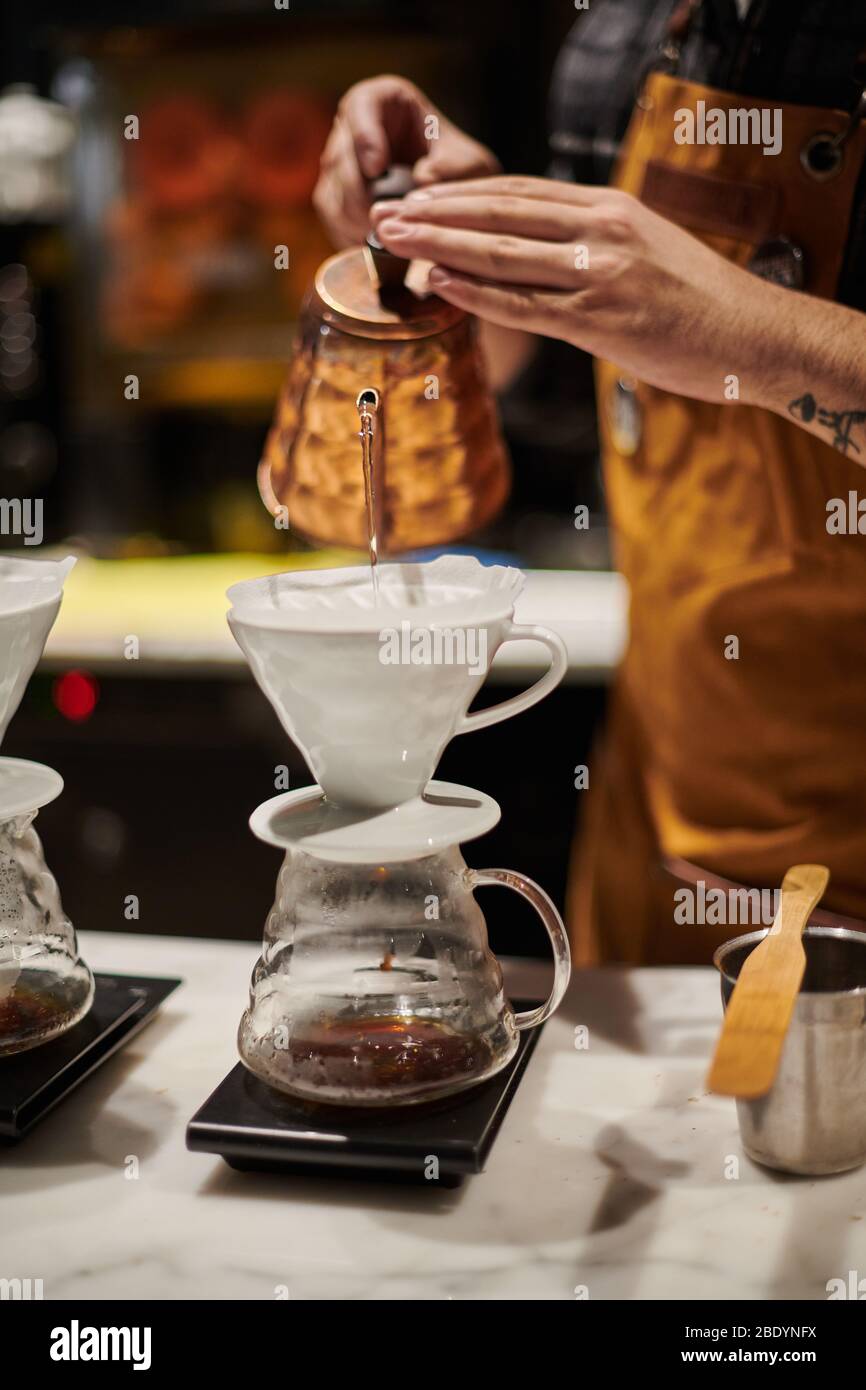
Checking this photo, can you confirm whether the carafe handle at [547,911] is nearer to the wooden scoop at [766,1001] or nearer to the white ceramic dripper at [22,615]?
the wooden scoop at [766,1001]

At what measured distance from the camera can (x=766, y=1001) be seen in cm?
81

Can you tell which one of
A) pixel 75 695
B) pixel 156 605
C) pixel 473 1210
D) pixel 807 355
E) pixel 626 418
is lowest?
pixel 75 695

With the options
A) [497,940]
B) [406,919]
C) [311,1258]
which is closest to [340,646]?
[406,919]

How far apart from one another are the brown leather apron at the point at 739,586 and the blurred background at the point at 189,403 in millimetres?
890

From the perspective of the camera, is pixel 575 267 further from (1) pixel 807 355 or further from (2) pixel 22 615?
(2) pixel 22 615

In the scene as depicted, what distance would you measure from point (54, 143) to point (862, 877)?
7.96 feet

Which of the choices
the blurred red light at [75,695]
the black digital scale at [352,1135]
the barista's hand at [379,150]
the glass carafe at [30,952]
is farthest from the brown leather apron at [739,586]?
the blurred red light at [75,695]

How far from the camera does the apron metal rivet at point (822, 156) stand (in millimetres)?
1290

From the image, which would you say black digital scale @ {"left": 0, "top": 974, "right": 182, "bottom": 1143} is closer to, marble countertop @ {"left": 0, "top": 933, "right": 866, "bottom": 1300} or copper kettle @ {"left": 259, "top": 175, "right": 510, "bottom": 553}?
marble countertop @ {"left": 0, "top": 933, "right": 866, "bottom": 1300}

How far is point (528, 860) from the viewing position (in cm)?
256

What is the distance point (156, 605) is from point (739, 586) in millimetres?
1584

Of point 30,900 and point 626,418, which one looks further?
point 626,418

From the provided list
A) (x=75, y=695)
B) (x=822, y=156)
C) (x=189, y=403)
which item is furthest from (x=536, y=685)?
(x=189, y=403)
